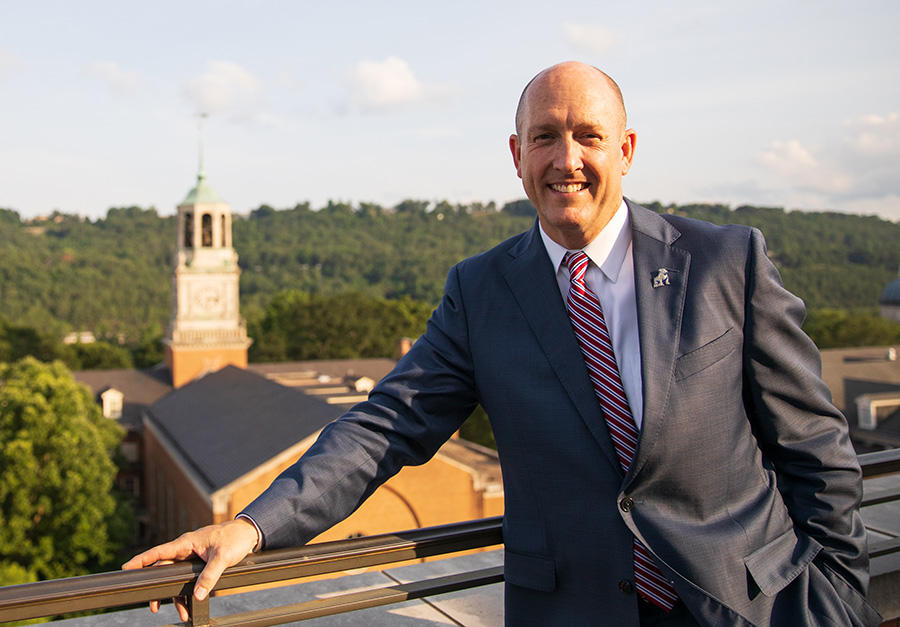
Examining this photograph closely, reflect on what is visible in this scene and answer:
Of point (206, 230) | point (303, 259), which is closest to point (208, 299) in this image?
point (206, 230)

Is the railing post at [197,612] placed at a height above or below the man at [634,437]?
below

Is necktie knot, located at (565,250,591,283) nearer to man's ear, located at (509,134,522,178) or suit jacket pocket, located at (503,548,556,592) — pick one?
man's ear, located at (509,134,522,178)

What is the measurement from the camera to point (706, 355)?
7.20 feet

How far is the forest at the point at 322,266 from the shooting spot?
54.2m

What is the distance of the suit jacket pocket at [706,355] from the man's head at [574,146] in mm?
430

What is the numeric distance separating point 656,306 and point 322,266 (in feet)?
327

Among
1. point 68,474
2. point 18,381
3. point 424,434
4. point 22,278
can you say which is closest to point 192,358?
point 18,381

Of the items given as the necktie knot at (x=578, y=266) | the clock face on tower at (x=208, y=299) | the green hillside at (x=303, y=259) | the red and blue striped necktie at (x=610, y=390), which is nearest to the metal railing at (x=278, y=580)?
the red and blue striped necktie at (x=610, y=390)

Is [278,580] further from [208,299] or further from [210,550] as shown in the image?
[208,299]

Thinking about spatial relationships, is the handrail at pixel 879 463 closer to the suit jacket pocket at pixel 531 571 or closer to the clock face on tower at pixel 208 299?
the suit jacket pocket at pixel 531 571

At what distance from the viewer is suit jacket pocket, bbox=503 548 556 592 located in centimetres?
231

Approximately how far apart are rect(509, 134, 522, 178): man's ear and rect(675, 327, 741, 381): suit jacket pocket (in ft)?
2.23

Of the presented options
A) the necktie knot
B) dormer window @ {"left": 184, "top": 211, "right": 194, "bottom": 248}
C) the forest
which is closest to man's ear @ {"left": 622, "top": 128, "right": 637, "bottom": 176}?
the necktie knot

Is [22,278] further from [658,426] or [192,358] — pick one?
[658,426]
